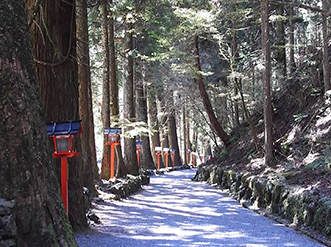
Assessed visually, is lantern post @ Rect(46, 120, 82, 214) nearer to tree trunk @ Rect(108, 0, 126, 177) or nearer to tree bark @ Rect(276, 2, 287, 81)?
tree trunk @ Rect(108, 0, 126, 177)

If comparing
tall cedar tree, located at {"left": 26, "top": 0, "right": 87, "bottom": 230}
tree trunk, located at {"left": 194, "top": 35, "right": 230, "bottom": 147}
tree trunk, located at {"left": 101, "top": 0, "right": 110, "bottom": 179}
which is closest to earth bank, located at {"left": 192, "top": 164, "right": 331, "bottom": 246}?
tall cedar tree, located at {"left": 26, "top": 0, "right": 87, "bottom": 230}

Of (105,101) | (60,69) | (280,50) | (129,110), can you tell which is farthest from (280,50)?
(60,69)

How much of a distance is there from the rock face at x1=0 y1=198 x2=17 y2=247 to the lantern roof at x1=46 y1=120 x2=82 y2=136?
7.56ft

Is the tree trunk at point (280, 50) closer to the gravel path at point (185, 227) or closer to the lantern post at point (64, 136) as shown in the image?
the gravel path at point (185, 227)

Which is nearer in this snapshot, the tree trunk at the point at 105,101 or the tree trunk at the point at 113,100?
the tree trunk at the point at 105,101

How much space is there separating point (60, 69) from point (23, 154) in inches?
124

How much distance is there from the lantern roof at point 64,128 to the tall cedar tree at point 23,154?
185 centimetres

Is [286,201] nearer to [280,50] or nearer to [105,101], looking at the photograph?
[105,101]

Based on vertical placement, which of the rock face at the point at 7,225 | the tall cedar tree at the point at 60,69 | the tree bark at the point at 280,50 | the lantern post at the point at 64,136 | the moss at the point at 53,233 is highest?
the tree bark at the point at 280,50

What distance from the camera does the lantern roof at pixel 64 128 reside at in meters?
5.30

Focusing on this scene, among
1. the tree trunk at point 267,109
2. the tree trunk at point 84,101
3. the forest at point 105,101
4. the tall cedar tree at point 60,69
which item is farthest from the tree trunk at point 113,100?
the tall cedar tree at point 60,69

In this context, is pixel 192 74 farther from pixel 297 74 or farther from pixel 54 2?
pixel 54 2

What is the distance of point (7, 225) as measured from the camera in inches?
117

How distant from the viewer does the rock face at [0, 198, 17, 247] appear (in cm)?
294
